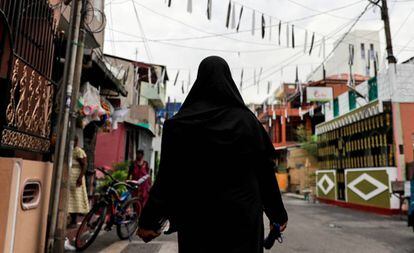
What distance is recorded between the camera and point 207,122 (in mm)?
2082

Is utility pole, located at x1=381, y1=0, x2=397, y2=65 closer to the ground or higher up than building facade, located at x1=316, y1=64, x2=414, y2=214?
higher up

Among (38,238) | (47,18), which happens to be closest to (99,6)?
(47,18)

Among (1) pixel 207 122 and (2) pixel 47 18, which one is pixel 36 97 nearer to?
(2) pixel 47 18

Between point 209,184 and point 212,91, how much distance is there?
0.56m

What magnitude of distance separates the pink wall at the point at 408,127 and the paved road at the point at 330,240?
3.28 m

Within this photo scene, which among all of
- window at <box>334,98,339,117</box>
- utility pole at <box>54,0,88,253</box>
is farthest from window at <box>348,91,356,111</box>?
utility pole at <box>54,0,88,253</box>

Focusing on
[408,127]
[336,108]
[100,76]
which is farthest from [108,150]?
[408,127]

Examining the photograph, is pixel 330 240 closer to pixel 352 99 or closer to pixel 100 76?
pixel 100 76

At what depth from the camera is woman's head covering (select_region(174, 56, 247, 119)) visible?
221 cm

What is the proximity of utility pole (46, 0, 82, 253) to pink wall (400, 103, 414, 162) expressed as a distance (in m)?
11.1

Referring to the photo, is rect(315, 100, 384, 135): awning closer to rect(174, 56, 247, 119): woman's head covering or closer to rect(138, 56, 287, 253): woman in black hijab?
rect(174, 56, 247, 119): woman's head covering

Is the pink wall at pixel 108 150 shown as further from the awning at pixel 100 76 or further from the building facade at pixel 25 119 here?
the building facade at pixel 25 119

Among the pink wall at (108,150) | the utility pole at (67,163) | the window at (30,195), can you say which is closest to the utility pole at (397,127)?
the utility pole at (67,163)

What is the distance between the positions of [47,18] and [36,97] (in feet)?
3.48
